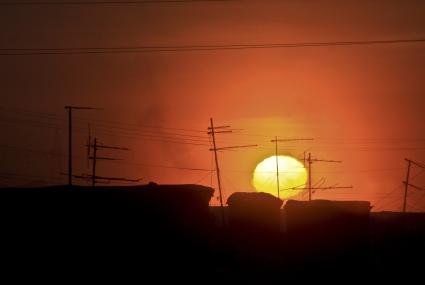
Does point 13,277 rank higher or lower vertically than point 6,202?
lower

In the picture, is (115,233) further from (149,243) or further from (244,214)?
(244,214)

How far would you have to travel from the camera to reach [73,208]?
30.2 metres

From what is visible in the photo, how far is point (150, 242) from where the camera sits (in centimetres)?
3098

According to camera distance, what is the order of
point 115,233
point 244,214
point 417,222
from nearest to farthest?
1. point 115,233
2. point 244,214
3. point 417,222

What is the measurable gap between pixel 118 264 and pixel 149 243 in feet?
6.16

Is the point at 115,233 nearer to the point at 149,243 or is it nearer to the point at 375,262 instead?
the point at 149,243

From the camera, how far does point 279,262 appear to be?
38562 mm

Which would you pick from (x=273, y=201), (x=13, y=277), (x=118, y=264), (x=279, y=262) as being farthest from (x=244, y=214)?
(x=13, y=277)

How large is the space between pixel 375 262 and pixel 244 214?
8962 millimetres

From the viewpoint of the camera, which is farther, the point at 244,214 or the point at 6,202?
the point at 244,214

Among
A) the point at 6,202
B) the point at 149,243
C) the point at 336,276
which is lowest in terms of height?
the point at 336,276

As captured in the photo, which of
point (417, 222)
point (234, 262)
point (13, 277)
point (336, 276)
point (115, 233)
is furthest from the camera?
point (417, 222)

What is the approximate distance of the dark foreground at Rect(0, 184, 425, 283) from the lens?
29.3m

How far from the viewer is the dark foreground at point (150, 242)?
96.2 ft
